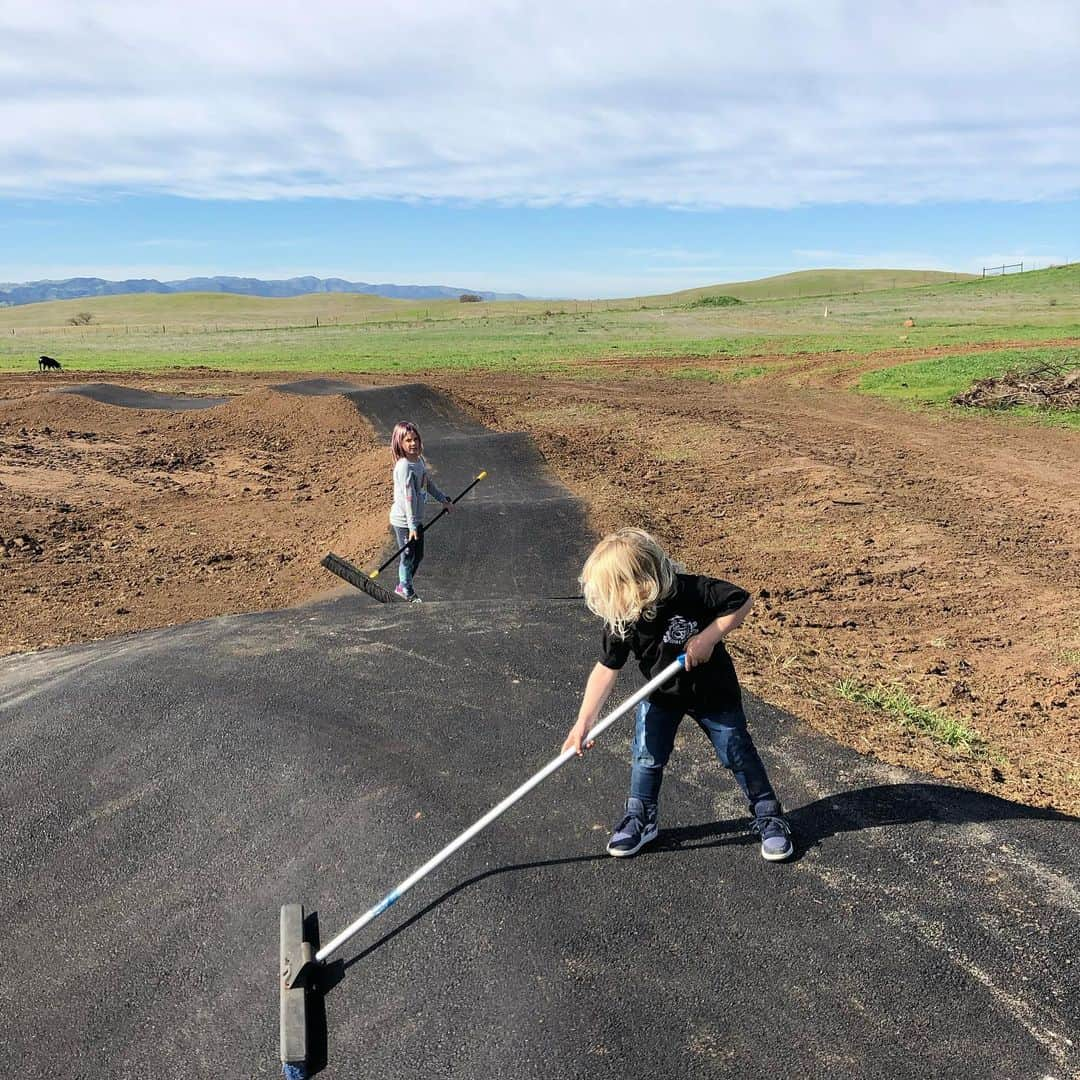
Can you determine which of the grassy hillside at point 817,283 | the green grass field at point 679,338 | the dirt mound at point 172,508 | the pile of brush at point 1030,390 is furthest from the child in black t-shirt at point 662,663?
the grassy hillside at point 817,283

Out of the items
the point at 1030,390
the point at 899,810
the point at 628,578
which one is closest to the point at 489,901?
the point at 628,578

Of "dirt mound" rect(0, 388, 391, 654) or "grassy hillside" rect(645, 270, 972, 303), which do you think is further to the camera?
"grassy hillside" rect(645, 270, 972, 303)

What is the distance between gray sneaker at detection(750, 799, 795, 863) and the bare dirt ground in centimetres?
163

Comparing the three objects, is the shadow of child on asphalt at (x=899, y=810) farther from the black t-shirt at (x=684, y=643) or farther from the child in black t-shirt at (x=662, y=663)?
the black t-shirt at (x=684, y=643)

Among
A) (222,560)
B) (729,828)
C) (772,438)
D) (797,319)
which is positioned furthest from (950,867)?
(797,319)

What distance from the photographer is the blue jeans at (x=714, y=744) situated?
172 inches

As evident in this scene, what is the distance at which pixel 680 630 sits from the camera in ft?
13.5

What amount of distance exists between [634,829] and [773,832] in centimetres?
72

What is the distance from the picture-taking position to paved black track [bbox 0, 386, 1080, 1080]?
3.54m

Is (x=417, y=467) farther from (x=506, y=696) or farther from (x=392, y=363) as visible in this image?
(x=392, y=363)

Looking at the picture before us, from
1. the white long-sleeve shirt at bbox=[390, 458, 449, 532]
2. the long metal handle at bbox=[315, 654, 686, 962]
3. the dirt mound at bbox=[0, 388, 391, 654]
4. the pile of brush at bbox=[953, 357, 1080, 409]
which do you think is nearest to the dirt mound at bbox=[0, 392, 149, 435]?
the dirt mound at bbox=[0, 388, 391, 654]

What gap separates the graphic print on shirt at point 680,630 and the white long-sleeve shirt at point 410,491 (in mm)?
5548

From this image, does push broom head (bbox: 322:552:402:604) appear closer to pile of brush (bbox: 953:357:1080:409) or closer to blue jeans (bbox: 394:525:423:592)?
blue jeans (bbox: 394:525:423:592)

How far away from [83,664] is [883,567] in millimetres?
9218
